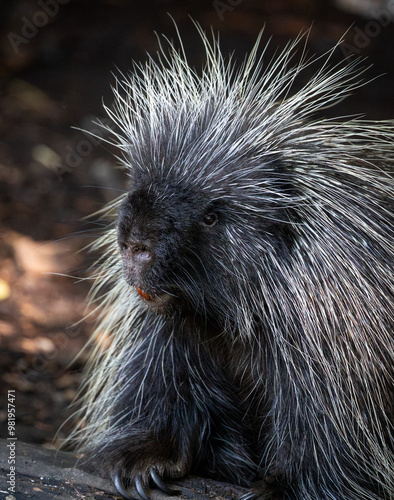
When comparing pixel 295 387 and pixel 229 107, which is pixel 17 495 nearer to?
pixel 295 387

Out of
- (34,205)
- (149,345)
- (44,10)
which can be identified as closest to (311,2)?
(44,10)

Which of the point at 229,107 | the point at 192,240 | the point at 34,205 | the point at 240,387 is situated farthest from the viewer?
the point at 34,205

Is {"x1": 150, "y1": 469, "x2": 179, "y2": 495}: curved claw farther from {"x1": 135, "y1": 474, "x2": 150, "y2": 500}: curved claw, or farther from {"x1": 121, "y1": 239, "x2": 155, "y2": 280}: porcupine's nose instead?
{"x1": 121, "y1": 239, "x2": 155, "y2": 280}: porcupine's nose

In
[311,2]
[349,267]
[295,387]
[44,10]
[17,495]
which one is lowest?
[17,495]

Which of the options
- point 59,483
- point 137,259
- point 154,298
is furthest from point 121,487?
point 137,259

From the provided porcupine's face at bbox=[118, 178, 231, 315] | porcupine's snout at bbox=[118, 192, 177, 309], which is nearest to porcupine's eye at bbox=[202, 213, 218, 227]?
porcupine's face at bbox=[118, 178, 231, 315]

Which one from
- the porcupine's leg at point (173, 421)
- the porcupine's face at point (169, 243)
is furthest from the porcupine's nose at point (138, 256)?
the porcupine's leg at point (173, 421)
